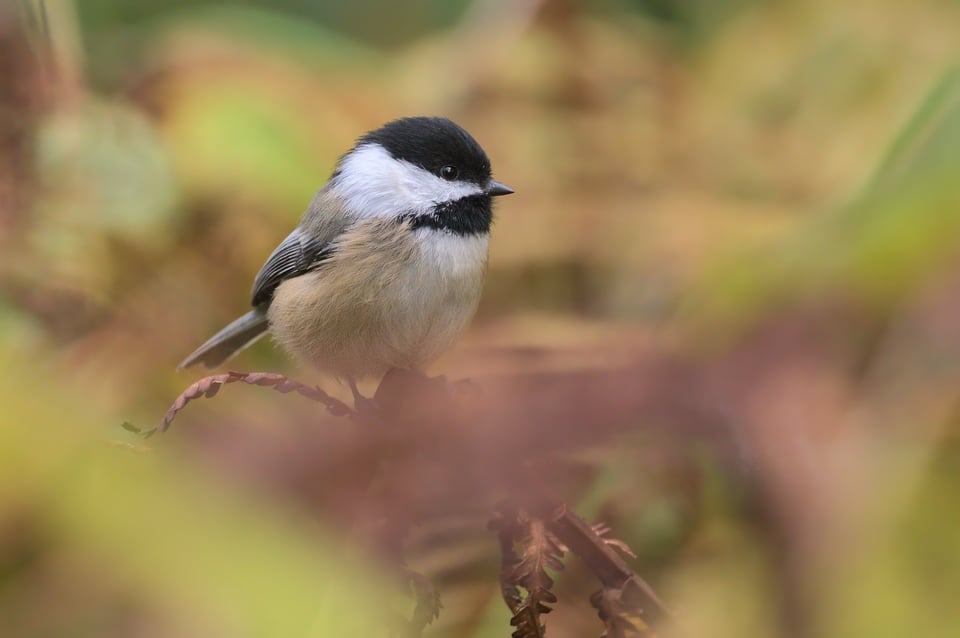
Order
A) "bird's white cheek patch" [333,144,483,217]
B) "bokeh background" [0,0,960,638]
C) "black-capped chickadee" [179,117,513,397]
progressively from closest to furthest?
"bokeh background" [0,0,960,638] < "black-capped chickadee" [179,117,513,397] < "bird's white cheek patch" [333,144,483,217]

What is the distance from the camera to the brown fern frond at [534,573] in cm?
79

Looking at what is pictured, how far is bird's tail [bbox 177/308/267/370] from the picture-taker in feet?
6.68

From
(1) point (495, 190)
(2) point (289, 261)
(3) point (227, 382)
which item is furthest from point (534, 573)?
(2) point (289, 261)

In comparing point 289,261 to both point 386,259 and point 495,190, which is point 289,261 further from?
point 495,190

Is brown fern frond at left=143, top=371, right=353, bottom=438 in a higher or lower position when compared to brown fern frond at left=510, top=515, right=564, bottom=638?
higher

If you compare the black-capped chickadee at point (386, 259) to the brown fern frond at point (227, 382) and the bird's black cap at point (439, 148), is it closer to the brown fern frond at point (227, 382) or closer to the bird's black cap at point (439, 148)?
the bird's black cap at point (439, 148)

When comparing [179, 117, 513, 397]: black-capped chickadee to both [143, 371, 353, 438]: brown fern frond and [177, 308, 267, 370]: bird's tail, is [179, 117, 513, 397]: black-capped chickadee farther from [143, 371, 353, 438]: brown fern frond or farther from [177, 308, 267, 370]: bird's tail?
[143, 371, 353, 438]: brown fern frond

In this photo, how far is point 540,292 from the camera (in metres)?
2.32

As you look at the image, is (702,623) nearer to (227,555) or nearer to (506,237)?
(227,555)

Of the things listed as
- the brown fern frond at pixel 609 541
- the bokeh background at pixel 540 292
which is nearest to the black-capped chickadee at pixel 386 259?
the bokeh background at pixel 540 292

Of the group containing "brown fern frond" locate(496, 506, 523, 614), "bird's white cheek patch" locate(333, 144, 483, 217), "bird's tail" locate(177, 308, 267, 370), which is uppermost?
"brown fern frond" locate(496, 506, 523, 614)

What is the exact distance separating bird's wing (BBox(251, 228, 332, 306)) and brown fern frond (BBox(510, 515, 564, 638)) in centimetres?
124

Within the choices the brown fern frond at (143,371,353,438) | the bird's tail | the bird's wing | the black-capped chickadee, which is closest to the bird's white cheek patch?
the black-capped chickadee

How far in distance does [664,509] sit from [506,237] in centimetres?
106
